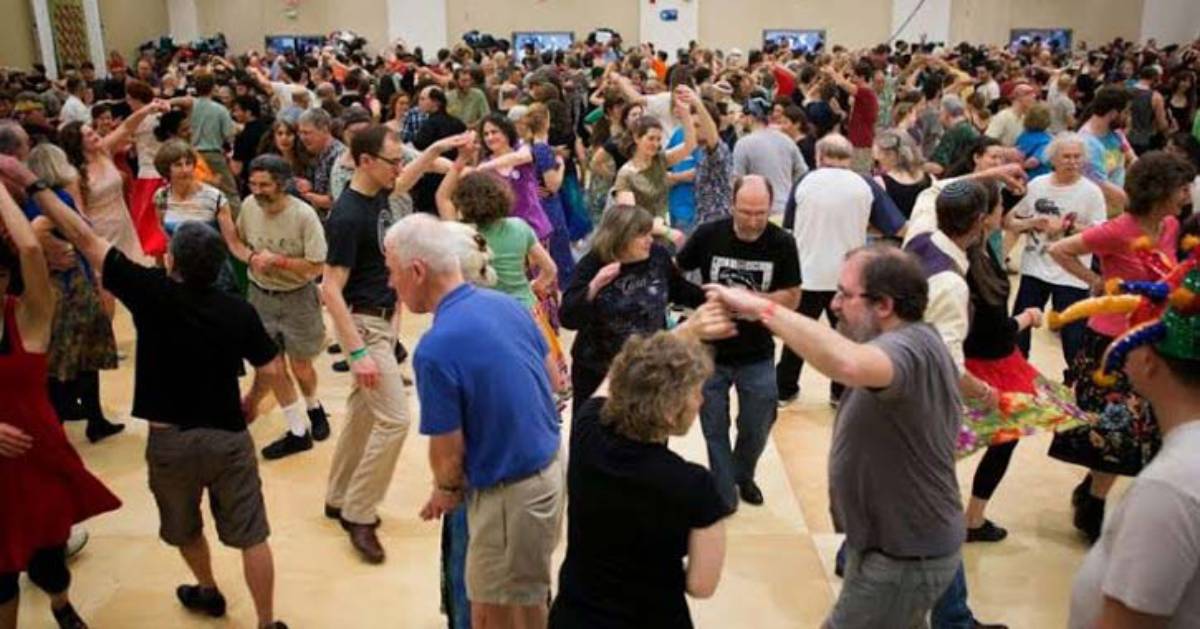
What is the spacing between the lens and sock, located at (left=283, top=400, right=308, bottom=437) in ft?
17.0

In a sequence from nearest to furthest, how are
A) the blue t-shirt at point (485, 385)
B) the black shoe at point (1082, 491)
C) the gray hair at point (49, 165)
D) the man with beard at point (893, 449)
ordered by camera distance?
1. the man with beard at point (893, 449)
2. the blue t-shirt at point (485, 385)
3. the black shoe at point (1082, 491)
4. the gray hair at point (49, 165)

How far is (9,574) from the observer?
3215 mm

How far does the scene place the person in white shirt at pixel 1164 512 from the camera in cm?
159

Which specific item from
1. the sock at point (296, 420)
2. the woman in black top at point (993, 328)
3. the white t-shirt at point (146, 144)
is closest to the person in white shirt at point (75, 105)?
the white t-shirt at point (146, 144)

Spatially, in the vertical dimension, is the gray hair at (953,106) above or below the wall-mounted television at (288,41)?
below

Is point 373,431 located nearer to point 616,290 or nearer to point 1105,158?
point 616,290

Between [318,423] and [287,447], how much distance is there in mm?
272

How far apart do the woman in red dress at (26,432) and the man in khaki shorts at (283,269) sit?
1265 mm

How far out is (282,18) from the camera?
22594 mm

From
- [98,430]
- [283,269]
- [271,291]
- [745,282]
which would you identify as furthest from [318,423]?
[745,282]

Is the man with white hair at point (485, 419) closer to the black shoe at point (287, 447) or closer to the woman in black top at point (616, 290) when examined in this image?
the woman in black top at point (616, 290)

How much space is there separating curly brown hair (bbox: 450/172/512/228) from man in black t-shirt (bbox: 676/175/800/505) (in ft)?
2.75

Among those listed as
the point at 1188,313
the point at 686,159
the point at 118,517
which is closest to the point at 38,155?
the point at 118,517

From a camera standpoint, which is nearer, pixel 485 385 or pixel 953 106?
pixel 485 385
